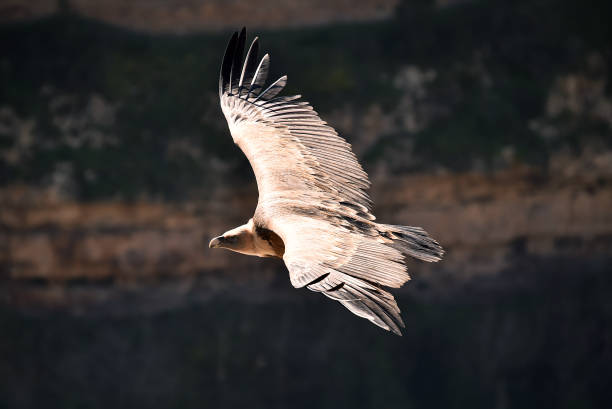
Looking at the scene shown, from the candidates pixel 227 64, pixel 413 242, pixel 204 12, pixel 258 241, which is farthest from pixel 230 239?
pixel 204 12

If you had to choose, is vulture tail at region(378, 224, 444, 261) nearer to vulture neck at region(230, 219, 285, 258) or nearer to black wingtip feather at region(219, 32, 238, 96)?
vulture neck at region(230, 219, 285, 258)

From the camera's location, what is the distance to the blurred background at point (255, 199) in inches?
1245

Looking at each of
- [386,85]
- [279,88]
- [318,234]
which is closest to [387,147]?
[386,85]

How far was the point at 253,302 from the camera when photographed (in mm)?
32656

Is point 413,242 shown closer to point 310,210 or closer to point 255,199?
point 310,210

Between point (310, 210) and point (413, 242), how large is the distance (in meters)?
0.98

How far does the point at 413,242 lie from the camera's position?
32.1ft

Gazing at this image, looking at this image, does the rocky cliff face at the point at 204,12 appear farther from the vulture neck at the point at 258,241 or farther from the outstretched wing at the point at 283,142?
the vulture neck at the point at 258,241

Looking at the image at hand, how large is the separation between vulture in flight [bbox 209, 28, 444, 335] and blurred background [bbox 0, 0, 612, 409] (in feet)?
64.8

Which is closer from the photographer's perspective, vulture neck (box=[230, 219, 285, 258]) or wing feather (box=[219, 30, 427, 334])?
wing feather (box=[219, 30, 427, 334])

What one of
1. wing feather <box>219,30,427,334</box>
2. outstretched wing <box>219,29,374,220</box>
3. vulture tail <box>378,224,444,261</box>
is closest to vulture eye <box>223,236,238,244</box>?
wing feather <box>219,30,427,334</box>

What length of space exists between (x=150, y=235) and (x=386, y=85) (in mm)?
7869

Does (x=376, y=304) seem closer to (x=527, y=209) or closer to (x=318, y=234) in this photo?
(x=318, y=234)

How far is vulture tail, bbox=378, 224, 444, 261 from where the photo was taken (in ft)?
31.6
